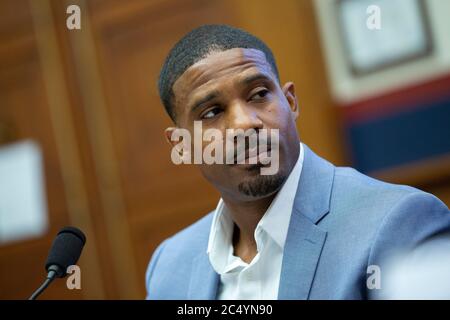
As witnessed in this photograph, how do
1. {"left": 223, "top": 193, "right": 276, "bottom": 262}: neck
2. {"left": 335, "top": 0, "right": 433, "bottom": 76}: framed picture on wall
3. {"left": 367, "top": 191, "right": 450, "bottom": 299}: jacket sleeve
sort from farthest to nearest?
{"left": 335, "top": 0, "right": 433, "bottom": 76}: framed picture on wall < {"left": 223, "top": 193, "right": 276, "bottom": 262}: neck < {"left": 367, "top": 191, "right": 450, "bottom": 299}: jacket sleeve

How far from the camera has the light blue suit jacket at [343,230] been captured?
3.31 ft

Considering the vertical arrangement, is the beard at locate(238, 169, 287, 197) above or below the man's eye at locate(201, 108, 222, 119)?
below

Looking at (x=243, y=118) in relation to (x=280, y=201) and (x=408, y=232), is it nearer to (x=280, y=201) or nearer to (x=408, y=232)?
(x=280, y=201)

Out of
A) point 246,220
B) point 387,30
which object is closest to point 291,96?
point 246,220

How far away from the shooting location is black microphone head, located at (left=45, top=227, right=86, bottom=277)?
1101 mm

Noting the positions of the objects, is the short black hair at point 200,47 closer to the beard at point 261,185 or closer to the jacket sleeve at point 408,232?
the beard at point 261,185

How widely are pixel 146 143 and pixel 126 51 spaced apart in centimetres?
33

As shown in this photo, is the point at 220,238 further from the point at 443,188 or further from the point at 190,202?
the point at 190,202

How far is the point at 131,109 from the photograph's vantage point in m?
2.39

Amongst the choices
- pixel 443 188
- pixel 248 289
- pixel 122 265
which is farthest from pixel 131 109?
pixel 248 289

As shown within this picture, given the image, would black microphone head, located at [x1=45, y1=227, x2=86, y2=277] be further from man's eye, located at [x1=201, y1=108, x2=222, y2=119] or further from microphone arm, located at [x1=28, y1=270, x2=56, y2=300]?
man's eye, located at [x1=201, y1=108, x2=222, y2=119]

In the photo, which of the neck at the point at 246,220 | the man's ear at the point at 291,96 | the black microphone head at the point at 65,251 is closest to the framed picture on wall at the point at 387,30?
the man's ear at the point at 291,96

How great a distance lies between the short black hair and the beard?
187mm

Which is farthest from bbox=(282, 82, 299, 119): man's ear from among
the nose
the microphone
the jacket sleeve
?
the microphone
